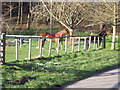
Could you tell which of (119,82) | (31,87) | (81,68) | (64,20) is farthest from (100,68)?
(64,20)

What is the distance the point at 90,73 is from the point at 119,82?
6.14ft

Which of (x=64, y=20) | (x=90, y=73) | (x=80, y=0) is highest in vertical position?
(x=80, y=0)

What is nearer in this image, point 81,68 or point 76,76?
point 76,76

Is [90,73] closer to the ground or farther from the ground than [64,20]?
closer to the ground

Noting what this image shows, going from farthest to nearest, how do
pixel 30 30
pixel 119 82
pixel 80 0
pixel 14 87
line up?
pixel 30 30 < pixel 80 0 < pixel 119 82 < pixel 14 87

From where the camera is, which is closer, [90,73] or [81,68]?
[90,73]

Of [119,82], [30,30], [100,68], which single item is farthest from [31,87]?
[30,30]

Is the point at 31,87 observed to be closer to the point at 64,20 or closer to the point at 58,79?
the point at 58,79

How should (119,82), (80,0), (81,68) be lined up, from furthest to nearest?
(80,0)
(81,68)
(119,82)

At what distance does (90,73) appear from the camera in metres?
8.97

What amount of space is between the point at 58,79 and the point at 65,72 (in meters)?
1.31

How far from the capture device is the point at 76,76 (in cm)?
816

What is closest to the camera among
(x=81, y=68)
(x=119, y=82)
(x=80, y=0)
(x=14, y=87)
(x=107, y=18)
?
(x=14, y=87)

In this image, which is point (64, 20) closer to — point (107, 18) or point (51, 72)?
point (107, 18)
